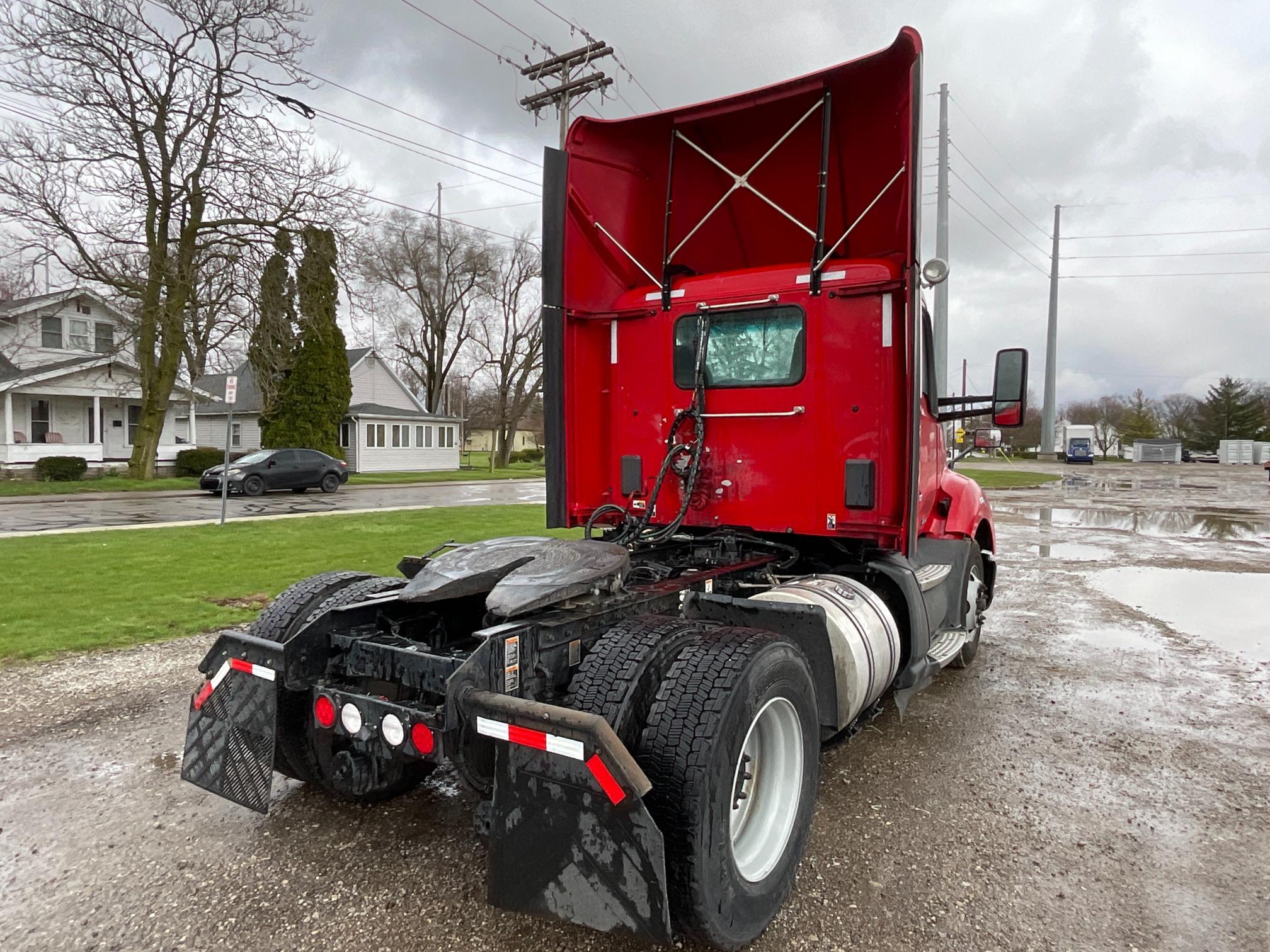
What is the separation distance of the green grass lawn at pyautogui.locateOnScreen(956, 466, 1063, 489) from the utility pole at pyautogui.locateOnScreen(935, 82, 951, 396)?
880cm

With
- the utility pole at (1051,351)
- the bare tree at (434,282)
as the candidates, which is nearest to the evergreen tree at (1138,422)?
the utility pole at (1051,351)

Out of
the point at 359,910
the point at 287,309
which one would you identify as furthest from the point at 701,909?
the point at 287,309

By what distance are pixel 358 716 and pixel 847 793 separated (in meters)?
2.23

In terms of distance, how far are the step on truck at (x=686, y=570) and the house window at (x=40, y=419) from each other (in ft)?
104

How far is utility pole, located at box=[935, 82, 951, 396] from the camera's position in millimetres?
16641

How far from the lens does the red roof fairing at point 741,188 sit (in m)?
4.20

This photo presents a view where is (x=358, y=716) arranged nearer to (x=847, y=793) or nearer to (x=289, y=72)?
(x=847, y=793)

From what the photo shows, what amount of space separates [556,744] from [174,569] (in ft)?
26.9

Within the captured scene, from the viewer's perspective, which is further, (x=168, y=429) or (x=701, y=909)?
(x=168, y=429)

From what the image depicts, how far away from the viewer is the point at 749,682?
2518 mm

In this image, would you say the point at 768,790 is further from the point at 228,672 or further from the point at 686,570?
the point at 228,672

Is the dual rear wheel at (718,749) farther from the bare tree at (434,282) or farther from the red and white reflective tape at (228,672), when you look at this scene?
the bare tree at (434,282)

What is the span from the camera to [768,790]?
2.82 metres

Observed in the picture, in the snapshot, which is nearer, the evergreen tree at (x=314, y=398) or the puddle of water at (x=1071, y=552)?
the puddle of water at (x=1071, y=552)
